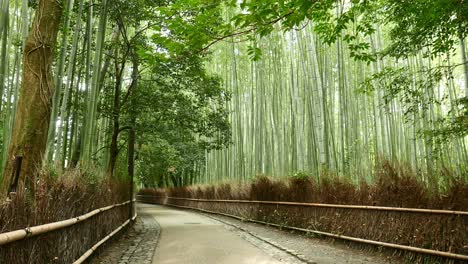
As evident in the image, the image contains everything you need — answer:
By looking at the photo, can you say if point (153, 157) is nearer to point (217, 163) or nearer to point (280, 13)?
point (217, 163)

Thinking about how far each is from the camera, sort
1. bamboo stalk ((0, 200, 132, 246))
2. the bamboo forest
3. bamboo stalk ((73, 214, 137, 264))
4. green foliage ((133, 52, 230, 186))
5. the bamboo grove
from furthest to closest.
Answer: green foliage ((133, 52, 230, 186)) < the bamboo grove < bamboo stalk ((73, 214, 137, 264)) < the bamboo forest < bamboo stalk ((0, 200, 132, 246))

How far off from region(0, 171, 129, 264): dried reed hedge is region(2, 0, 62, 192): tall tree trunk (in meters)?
0.40

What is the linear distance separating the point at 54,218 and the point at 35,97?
1.31m

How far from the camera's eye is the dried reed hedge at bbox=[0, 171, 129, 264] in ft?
6.79

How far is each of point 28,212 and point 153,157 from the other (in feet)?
42.4

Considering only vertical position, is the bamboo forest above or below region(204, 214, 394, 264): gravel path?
above

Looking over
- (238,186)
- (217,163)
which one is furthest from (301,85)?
(217,163)

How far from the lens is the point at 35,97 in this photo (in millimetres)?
3480

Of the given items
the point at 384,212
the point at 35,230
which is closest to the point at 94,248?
the point at 35,230

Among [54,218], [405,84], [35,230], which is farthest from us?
[405,84]

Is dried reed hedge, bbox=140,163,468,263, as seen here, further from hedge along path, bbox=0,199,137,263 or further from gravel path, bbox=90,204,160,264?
hedge along path, bbox=0,199,137,263

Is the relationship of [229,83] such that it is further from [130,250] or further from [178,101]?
[130,250]

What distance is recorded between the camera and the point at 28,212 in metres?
2.31

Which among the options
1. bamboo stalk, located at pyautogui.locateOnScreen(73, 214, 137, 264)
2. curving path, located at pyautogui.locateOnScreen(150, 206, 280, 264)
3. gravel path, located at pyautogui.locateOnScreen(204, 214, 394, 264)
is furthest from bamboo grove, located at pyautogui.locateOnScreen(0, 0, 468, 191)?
curving path, located at pyautogui.locateOnScreen(150, 206, 280, 264)
